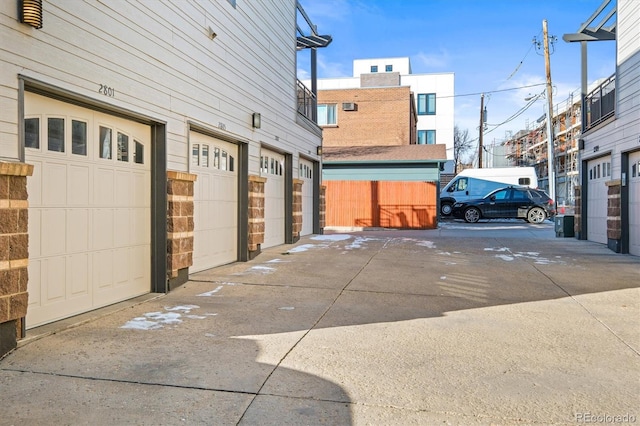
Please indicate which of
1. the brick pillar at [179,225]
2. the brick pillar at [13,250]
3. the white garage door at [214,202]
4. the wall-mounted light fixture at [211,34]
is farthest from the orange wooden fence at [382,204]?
the brick pillar at [13,250]

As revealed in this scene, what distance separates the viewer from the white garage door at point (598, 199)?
12469 millimetres

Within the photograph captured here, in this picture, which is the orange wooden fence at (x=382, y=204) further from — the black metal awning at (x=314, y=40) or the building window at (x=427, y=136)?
the building window at (x=427, y=136)

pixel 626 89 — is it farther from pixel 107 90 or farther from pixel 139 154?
pixel 107 90

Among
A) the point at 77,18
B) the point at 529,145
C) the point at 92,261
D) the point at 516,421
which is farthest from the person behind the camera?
the point at 529,145

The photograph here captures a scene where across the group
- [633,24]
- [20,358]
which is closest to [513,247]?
[633,24]

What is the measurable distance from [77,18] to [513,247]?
10.6 m

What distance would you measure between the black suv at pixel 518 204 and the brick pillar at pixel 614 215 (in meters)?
11.5

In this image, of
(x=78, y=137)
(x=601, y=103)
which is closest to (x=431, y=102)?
(x=601, y=103)

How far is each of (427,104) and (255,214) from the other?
1314 inches

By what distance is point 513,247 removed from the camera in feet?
39.7

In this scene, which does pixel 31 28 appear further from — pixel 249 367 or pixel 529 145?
pixel 529 145

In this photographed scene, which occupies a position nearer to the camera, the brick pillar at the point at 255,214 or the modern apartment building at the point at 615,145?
the brick pillar at the point at 255,214

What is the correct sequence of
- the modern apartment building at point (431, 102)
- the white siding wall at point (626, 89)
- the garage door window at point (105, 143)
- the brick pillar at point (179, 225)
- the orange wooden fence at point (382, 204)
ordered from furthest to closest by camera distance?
the modern apartment building at point (431, 102), the orange wooden fence at point (382, 204), the white siding wall at point (626, 89), the brick pillar at point (179, 225), the garage door window at point (105, 143)

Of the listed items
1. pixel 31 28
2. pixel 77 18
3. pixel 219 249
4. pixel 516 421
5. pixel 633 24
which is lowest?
pixel 516 421
